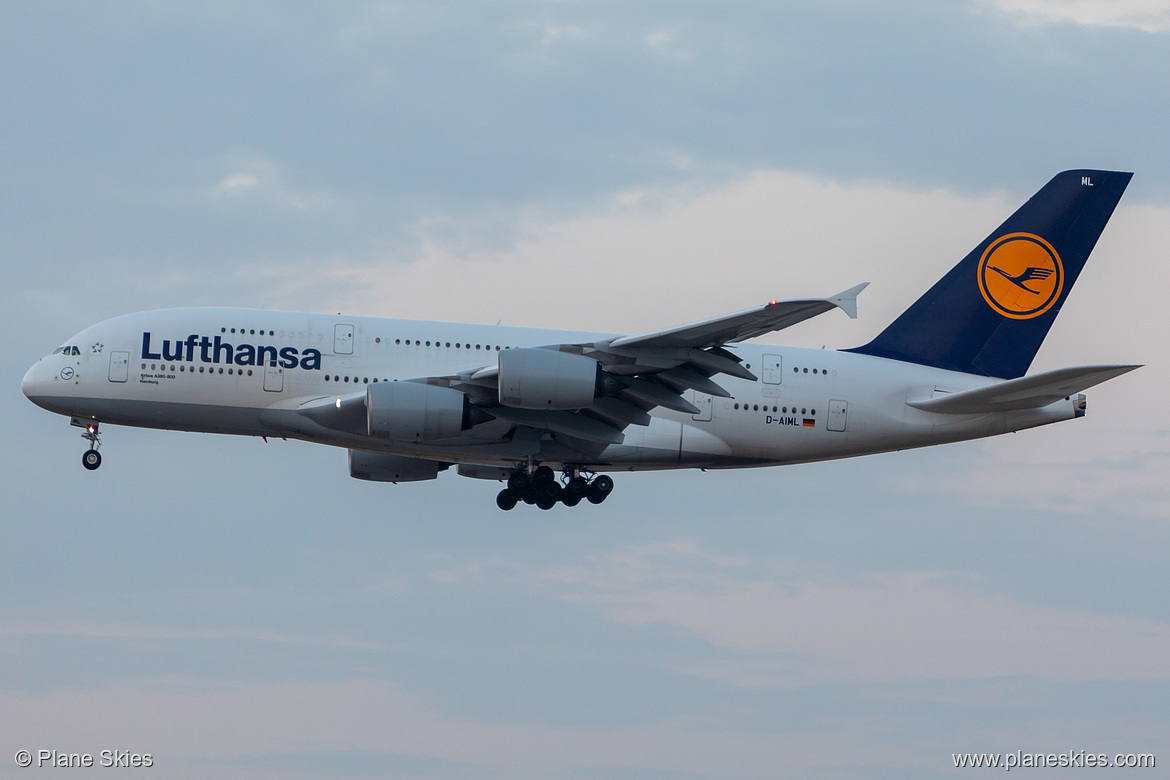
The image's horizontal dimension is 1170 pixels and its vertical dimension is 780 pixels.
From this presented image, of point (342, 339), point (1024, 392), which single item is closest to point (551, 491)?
point (342, 339)

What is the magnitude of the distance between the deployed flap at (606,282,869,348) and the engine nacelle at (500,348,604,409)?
41.0 inches

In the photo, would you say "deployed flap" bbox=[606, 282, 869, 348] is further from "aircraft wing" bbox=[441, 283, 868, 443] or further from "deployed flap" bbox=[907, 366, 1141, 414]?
"deployed flap" bbox=[907, 366, 1141, 414]

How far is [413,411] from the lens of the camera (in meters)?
27.8

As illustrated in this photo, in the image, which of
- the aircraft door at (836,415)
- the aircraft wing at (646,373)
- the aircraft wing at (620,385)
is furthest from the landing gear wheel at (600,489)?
the aircraft door at (836,415)

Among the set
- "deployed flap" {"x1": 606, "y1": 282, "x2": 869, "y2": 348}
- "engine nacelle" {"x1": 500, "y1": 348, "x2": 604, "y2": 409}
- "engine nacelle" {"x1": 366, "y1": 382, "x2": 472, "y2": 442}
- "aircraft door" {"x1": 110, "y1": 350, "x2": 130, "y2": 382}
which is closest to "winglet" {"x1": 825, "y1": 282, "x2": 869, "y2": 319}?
"deployed flap" {"x1": 606, "y1": 282, "x2": 869, "y2": 348}

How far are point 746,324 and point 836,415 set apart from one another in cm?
632

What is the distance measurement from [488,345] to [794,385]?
730cm

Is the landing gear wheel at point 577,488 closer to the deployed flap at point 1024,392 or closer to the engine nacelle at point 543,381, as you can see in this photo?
the engine nacelle at point 543,381

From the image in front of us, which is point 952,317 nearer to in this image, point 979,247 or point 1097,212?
point 979,247

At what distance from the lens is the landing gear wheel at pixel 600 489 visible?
3216cm

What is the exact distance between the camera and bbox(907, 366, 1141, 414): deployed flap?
27.4 m

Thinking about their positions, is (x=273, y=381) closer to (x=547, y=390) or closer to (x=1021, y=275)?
(x=547, y=390)

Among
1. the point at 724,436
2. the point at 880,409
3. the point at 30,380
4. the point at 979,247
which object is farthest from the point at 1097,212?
the point at 30,380

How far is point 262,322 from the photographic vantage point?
1177 inches
